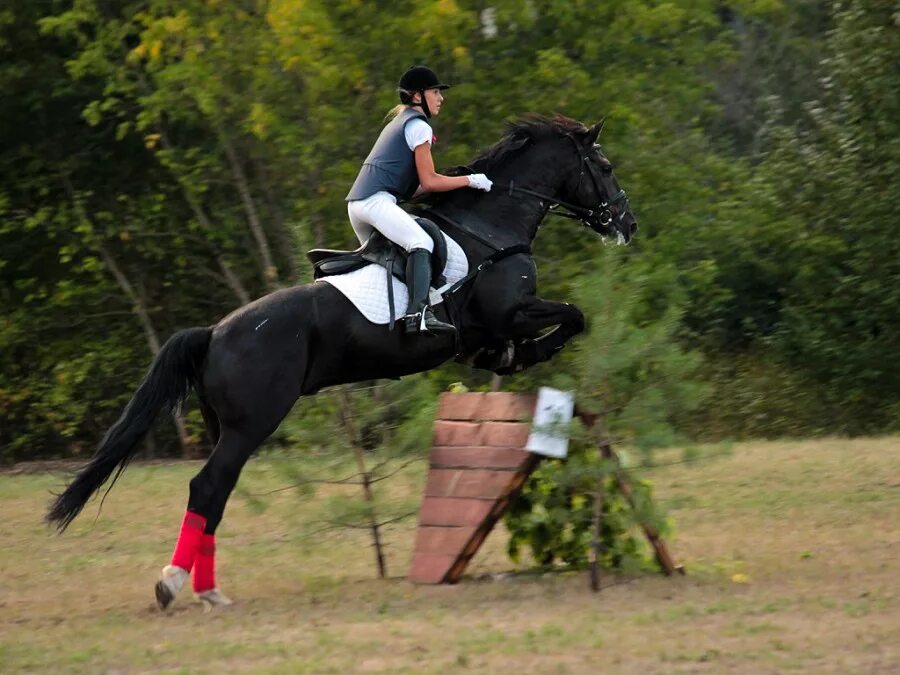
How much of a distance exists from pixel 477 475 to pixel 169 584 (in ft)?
5.77

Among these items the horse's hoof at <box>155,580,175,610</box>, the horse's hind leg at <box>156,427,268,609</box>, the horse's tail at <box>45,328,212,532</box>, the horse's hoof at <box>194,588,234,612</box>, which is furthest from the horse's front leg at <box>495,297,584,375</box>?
the horse's hoof at <box>155,580,175,610</box>

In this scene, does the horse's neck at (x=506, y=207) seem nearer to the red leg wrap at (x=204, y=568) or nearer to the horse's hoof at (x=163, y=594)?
the red leg wrap at (x=204, y=568)

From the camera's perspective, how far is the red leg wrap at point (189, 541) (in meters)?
7.45

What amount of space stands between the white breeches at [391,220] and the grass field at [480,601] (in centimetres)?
146

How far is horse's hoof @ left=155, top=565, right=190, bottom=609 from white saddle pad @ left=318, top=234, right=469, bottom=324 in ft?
5.65

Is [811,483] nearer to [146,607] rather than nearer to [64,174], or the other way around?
[146,607]

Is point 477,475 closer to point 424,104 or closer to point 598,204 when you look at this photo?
point 598,204

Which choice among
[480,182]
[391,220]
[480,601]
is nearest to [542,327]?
[480,182]

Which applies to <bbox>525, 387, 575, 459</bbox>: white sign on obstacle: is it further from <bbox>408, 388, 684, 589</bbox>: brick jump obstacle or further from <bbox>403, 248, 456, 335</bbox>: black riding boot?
<bbox>403, 248, 456, 335</bbox>: black riding boot

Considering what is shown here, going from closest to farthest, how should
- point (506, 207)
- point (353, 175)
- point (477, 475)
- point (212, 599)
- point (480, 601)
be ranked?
point (480, 601)
point (212, 599)
point (477, 475)
point (506, 207)
point (353, 175)

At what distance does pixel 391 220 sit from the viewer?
781 cm

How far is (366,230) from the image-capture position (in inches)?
323

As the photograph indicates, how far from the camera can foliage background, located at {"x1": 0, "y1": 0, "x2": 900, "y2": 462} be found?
Answer: 637 inches

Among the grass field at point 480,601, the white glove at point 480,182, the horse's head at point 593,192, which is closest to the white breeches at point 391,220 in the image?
the white glove at point 480,182
